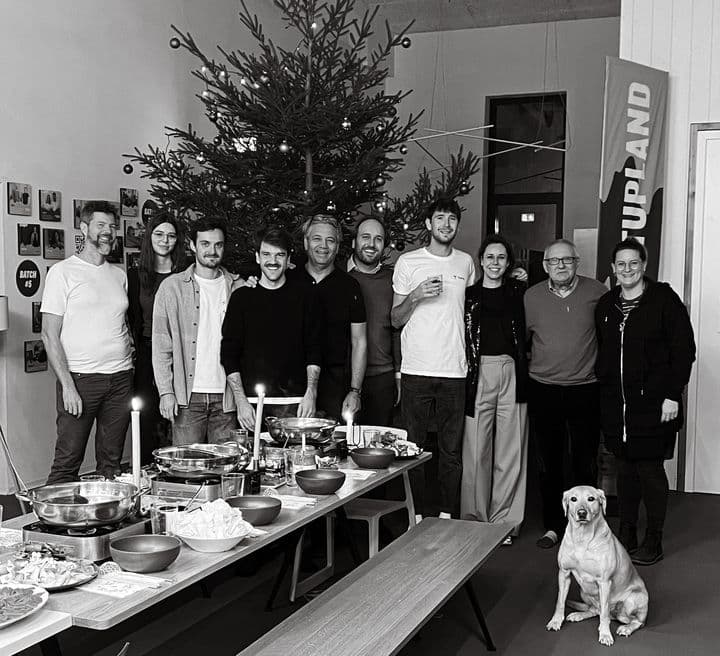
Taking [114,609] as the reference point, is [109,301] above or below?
above

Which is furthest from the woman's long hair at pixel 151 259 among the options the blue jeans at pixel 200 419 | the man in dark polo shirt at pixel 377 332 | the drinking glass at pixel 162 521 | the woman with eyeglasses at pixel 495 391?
the drinking glass at pixel 162 521

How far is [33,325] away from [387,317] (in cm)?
246

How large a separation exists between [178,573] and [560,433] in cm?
281

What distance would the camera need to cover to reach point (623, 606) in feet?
11.3

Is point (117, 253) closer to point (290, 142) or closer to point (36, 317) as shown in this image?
point (36, 317)

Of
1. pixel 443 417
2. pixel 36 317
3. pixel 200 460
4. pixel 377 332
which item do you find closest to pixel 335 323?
pixel 377 332

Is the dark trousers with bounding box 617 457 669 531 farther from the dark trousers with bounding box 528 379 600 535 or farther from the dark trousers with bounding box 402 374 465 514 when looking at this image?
the dark trousers with bounding box 402 374 465 514

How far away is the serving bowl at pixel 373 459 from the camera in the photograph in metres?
3.31

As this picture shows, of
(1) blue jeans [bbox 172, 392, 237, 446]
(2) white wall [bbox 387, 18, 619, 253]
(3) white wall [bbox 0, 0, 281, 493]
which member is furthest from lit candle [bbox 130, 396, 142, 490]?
(2) white wall [bbox 387, 18, 619, 253]

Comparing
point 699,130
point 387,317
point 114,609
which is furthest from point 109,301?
point 699,130

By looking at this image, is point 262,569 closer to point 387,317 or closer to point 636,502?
point 387,317

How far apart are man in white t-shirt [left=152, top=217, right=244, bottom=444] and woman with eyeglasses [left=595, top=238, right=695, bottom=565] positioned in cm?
182

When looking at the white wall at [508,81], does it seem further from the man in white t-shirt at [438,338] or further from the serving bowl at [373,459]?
the serving bowl at [373,459]

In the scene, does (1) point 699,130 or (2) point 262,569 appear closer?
(2) point 262,569
